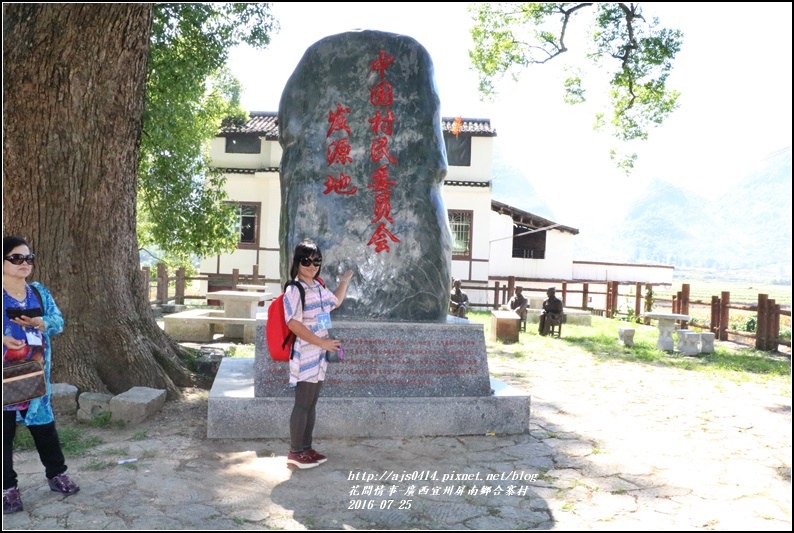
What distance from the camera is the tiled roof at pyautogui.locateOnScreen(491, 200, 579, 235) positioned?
20.4 m

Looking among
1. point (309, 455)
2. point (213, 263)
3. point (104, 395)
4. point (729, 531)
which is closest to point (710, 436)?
point (729, 531)

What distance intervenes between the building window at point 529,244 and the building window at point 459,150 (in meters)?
3.86

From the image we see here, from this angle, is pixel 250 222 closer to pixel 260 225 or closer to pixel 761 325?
pixel 260 225

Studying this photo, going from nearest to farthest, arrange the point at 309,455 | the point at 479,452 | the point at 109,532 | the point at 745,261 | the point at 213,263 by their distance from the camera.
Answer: the point at 109,532
the point at 309,455
the point at 479,452
the point at 213,263
the point at 745,261

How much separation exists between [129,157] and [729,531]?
5642 mm

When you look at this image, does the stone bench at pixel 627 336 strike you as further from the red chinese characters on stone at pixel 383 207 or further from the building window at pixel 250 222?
the building window at pixel 250 222

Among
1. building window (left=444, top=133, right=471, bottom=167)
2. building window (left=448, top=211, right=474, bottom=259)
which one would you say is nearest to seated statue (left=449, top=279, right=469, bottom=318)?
building window (left=448, top=211, right=474, bottom=259)

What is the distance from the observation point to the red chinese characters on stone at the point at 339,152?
527 cm

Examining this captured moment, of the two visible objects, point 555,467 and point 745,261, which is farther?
point 745,261

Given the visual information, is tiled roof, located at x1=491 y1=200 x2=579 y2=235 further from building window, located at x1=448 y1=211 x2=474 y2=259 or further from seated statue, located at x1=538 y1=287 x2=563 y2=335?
seated statue, located at x1=538 y1=287 x2=563 y2=335

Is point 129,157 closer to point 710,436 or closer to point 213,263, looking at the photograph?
point 710,436

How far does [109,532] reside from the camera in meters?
2.92

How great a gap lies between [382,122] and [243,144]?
14.5m

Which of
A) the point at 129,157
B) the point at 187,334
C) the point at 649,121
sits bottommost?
the point at 187,334
